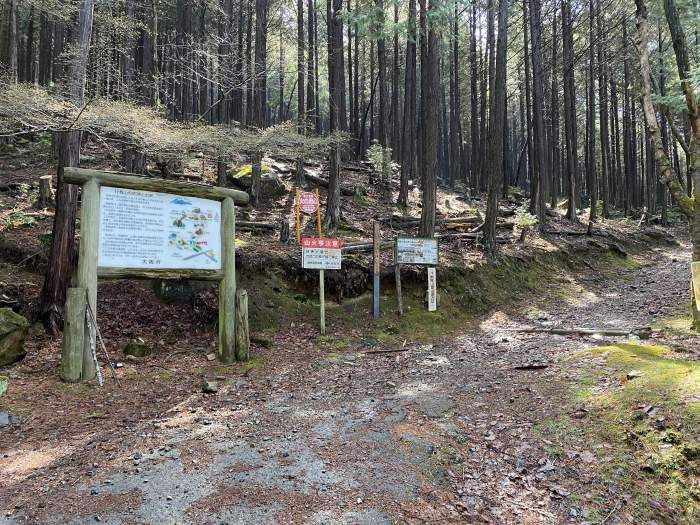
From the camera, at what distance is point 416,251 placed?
1012cm

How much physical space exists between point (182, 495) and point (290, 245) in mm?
8055

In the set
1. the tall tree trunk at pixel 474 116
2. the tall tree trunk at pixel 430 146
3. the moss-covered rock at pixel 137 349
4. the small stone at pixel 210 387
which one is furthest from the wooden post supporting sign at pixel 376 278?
the tall tree trunk at pixel 474 116

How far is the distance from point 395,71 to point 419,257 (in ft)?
48.2

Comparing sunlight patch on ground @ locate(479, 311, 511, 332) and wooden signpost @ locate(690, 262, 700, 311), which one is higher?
wooden signpost @ locate(690, 262, 700, 311)

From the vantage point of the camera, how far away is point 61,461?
3754 millimetres

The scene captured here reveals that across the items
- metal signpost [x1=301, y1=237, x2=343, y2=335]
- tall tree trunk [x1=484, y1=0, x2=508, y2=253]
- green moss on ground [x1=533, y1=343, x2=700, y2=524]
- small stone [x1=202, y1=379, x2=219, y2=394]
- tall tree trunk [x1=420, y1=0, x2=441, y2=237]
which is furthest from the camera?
tall tree trunk [x1=484, y1=0, x2=508, y2=253]

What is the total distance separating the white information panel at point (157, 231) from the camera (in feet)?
19.7

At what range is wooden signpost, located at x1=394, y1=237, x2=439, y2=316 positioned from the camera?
998 centimetres

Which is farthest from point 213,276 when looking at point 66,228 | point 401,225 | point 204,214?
point 401,225

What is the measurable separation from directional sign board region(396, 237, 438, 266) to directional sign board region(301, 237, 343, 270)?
172 centimetres

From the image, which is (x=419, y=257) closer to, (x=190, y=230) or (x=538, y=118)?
(x=190, y=230)

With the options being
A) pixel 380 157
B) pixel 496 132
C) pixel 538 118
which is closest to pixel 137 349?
pixel 496 132

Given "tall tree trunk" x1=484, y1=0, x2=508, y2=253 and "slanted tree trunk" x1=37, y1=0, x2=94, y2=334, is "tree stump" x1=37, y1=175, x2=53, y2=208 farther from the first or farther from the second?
"tall tree trunk" x1=484, y1=0, x2=508, y2=253

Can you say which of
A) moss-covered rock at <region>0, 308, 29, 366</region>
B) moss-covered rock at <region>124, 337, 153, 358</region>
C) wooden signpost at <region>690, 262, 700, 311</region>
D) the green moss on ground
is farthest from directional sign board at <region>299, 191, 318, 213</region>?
wooden signpost at <region>690, 262, 700, 311</region>
